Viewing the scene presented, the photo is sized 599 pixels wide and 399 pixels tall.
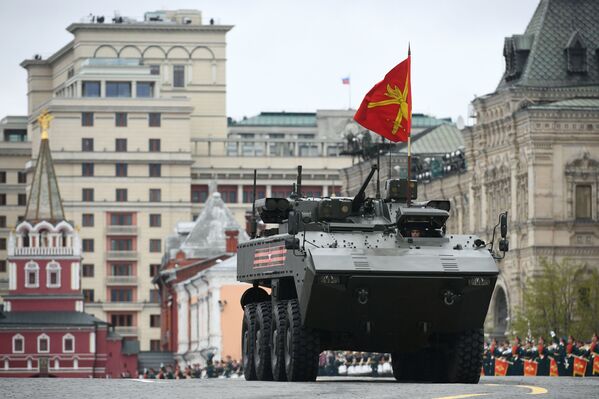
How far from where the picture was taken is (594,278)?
81.2m

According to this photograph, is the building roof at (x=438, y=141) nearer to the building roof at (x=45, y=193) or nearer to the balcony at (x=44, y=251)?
the building roof at (x=45, y=193)

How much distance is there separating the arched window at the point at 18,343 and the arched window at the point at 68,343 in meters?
2.75

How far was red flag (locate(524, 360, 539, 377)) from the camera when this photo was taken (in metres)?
53.8

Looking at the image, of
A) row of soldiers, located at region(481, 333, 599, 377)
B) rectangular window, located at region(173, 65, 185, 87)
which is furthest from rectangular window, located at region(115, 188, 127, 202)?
row of soldiers, located at region(481, 333, 599, 377)

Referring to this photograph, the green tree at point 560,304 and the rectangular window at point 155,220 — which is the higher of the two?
the rectangular window at point 155,220

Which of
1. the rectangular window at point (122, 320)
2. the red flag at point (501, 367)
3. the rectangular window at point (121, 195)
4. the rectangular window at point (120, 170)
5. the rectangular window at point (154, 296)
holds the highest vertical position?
the rectangular window at point (120, 170)

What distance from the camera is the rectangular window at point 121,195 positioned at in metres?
169

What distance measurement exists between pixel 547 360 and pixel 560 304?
25.9m

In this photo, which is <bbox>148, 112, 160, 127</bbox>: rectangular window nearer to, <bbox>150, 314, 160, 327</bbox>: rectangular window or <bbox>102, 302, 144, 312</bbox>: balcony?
<bbox>102, 302, 144, 312</bbox>: balcony

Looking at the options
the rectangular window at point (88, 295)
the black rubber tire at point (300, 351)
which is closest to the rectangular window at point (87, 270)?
the rectangular window at point (88, 295)

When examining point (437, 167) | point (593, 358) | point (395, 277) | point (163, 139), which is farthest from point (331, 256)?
point (163, 139)

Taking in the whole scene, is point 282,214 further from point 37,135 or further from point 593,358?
point 37,135

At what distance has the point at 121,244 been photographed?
168m

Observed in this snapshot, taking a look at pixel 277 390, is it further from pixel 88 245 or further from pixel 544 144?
pixel 88 245
